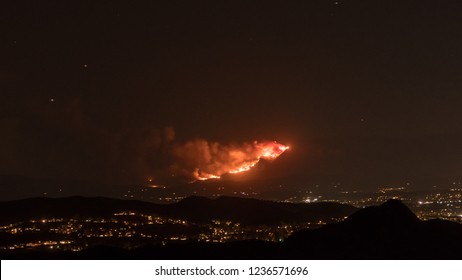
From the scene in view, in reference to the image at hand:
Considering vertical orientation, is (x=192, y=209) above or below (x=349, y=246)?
above

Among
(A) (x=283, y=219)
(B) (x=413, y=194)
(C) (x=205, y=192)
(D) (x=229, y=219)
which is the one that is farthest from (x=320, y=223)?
(B) (x=413, y=194)

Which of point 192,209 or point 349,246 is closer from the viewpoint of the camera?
point 349,246

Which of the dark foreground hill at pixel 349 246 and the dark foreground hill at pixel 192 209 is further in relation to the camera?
the dark foreground hill at pixel 192 209

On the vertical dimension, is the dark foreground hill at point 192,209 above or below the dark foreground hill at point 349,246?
above
